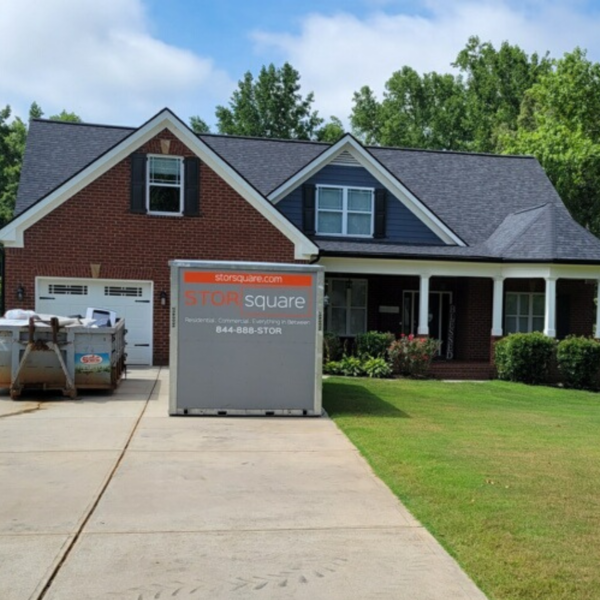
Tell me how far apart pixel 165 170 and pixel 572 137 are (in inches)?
789

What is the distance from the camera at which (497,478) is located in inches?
265

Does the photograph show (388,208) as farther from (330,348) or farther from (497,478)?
(497,478)

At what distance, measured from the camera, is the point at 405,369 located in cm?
1719

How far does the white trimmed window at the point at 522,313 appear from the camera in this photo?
2050cm

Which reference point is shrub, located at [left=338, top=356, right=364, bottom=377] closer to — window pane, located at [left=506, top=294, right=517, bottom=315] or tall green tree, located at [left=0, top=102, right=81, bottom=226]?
window pane, located at [left=506, top=294, right=517, bottom=315]

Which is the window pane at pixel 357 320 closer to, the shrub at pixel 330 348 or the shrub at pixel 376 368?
the shrub at pixel 330 348

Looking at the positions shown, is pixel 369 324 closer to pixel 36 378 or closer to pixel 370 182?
pixel 370 182

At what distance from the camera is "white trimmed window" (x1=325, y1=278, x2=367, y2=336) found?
66.5 ft

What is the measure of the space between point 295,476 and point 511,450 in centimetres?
296

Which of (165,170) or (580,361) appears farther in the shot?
(580,361)

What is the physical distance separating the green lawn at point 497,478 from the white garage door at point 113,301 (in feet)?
18.9

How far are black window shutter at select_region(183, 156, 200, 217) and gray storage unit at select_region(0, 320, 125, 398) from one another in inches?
226

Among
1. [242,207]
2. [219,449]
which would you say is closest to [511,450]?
[219,449]

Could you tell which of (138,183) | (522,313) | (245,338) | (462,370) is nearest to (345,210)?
(462,370)
